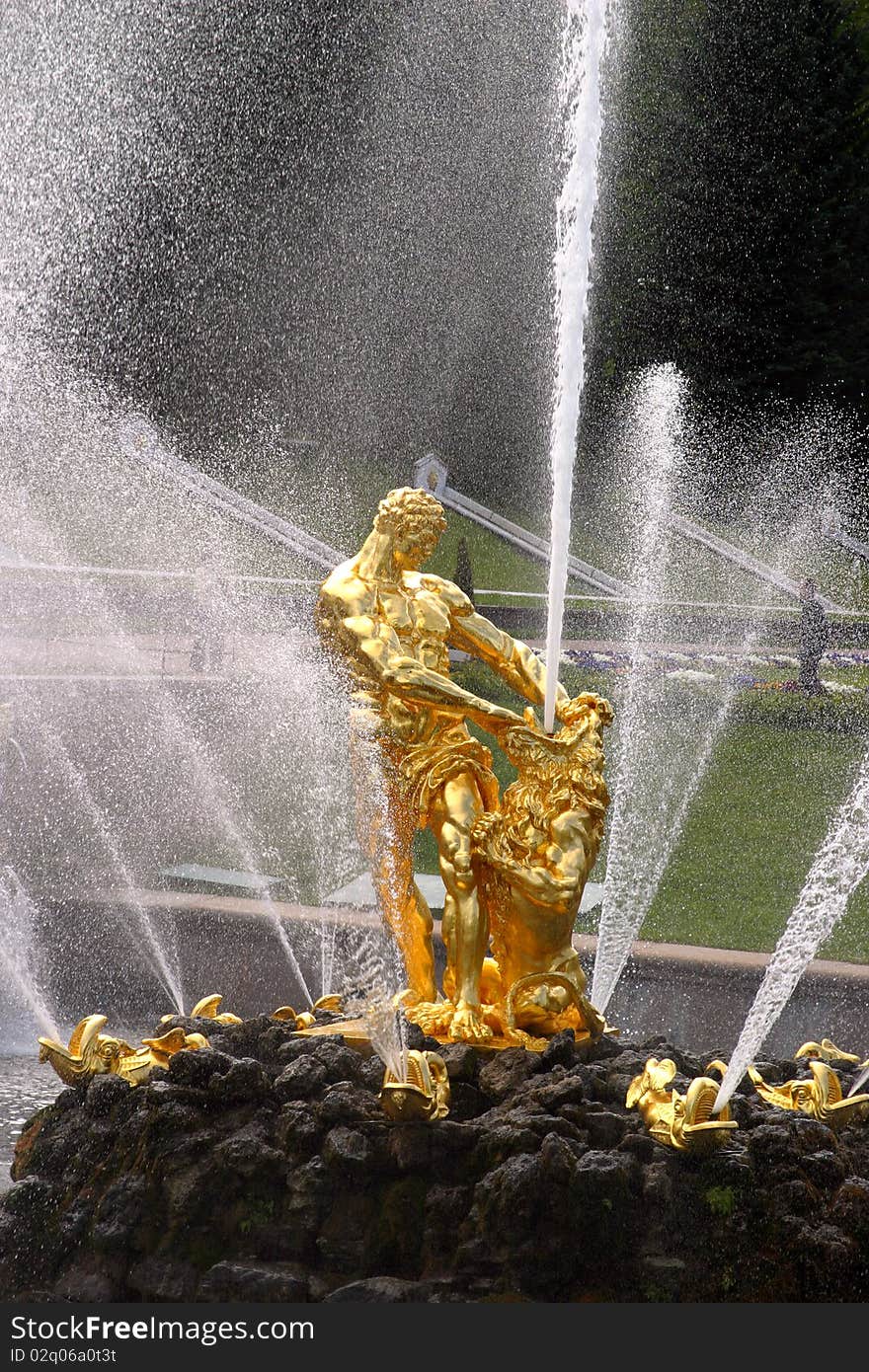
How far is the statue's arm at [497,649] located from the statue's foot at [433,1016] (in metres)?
1.08

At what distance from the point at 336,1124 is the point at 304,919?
11.5ft

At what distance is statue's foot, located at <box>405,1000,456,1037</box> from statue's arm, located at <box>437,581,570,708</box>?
108 cm

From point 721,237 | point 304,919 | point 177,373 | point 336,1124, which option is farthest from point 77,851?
point 721,237

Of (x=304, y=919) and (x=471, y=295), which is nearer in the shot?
(x=304, y=919)

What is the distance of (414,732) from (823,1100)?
1.69 meters

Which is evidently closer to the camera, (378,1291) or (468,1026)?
(378,1291)

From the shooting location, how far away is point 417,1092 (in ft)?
14.8

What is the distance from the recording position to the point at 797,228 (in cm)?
2348

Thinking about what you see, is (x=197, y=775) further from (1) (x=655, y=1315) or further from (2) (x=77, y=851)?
(1) (x=655, y=1315)

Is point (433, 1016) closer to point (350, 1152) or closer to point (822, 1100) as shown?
point (350, 1152)

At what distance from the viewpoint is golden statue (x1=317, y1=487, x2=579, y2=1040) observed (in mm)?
5297

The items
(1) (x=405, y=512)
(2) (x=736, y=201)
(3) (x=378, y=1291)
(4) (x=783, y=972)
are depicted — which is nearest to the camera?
(3) (x=378, y=1291)

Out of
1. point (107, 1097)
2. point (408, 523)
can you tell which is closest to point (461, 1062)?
point (107, 1097)

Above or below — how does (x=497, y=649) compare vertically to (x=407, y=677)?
above
